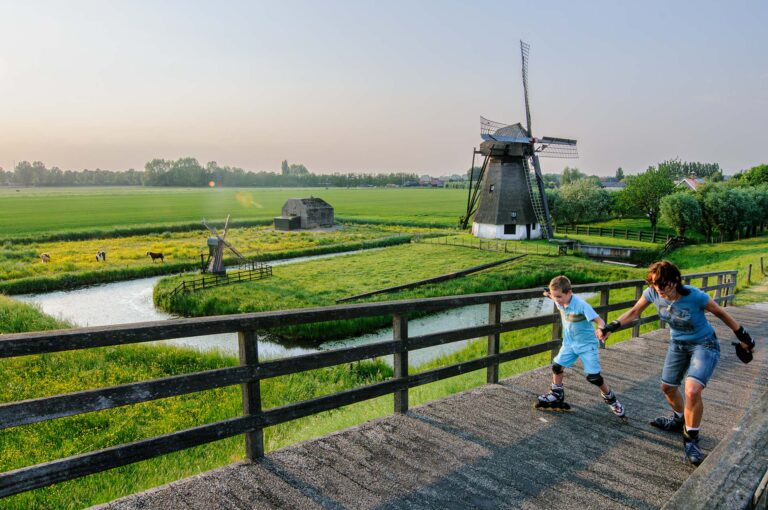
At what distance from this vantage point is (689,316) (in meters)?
4.77

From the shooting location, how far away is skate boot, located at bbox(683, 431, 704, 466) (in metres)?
4.47

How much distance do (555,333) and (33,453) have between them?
28.9ft

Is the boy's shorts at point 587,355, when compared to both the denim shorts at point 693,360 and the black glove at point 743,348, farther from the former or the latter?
the black glove at point 743,348

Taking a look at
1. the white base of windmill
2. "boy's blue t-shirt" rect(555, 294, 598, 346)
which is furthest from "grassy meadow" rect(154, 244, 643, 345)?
"boy's blue t-shirt" rect(555, 294, 598, 346)

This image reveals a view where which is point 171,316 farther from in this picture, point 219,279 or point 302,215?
point 302,215

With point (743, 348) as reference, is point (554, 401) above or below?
below

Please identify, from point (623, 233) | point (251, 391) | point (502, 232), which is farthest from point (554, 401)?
point (623, 233)

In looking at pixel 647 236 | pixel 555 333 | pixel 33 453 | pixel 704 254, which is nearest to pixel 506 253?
pixel 704 254

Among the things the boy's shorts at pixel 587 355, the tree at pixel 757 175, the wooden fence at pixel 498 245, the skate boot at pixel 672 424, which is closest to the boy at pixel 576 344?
the boy's shorts at pixel 587 355

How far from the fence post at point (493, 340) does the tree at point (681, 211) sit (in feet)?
162

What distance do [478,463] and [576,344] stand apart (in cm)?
201

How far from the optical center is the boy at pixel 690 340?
15.2 ft

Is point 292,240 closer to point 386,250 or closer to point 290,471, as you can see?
point 386,250

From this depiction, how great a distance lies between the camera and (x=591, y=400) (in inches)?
236
